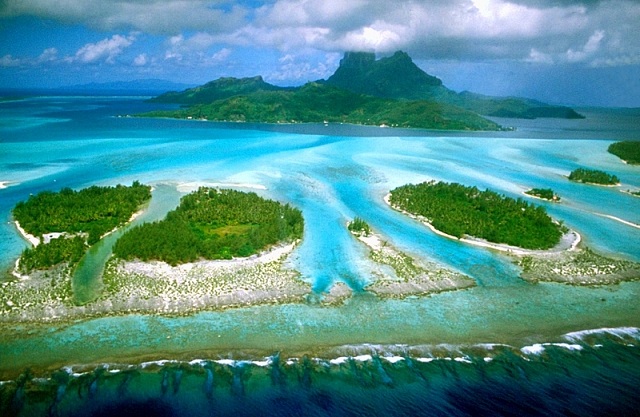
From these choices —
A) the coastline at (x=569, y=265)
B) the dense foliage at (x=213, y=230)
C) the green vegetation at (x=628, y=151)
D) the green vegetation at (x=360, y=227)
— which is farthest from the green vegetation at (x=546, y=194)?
the green vegetation at (x=628, y=151)

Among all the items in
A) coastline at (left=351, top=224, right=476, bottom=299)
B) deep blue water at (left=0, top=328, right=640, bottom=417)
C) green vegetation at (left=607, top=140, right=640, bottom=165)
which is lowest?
deep blue water at (left=0, top=328, right=640, bottom=417)

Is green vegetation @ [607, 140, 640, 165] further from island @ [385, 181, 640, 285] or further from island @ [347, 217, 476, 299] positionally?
island @ [347, 217, 476, 299]

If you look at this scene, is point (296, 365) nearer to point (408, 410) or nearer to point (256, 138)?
point (408, 410)

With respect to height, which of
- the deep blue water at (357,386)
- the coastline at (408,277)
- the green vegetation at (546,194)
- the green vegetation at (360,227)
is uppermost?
the green vegetation at (546,194)

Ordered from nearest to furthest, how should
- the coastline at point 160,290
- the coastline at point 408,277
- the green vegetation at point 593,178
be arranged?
1. the coastline at point 160,290
2. the coastline at point 408,277
3. the green vegetation at point 593,178

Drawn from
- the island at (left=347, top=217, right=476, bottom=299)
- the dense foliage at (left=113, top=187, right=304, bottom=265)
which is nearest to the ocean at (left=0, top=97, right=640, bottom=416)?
the island at (left=347, top=217, right=476, bottom=299)

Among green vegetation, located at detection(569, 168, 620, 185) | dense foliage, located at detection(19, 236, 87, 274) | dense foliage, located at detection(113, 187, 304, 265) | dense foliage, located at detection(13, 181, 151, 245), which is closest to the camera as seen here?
dense foliage, located at detection(19, 236, 87, 274)

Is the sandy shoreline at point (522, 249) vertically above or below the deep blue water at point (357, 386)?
above

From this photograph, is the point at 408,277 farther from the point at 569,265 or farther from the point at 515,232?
the point at 515,232

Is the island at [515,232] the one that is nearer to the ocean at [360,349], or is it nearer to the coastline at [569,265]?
the coastline at [569,265]
